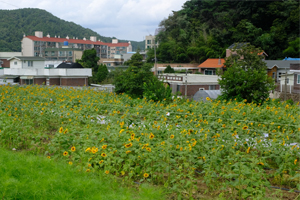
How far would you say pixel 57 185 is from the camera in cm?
378

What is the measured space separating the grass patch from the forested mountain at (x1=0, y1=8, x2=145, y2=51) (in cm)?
3857

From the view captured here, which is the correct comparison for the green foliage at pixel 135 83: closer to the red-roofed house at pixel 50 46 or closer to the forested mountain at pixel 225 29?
the forested mountain at pixel 225 29

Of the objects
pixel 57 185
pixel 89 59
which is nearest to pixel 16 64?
pixel 89 59

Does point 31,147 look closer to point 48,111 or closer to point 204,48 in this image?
point 48,111

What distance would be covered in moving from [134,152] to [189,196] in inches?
48.4

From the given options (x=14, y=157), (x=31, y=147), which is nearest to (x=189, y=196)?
(x=14, y=157)

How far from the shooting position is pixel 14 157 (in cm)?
466

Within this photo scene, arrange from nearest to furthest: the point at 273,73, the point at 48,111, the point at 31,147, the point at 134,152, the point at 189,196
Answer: the point at 189,196 → the point at 134,152 → the point at 31,147 → the point at 48,111 → the point at 273,73

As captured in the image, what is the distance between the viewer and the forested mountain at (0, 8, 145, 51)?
4294cm

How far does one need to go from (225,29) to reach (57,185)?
138 feet

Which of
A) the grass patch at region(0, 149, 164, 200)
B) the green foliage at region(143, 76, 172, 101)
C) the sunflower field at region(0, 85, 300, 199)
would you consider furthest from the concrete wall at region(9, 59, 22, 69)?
the grass patch at region(0, 149, 164, 200)

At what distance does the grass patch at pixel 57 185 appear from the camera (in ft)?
11.9

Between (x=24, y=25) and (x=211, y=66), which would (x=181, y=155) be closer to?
(x=211, y=66)

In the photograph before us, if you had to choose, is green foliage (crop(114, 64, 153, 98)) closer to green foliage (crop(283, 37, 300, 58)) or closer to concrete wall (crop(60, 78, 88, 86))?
concrete wall (crop(60, 78, 88, 86))
